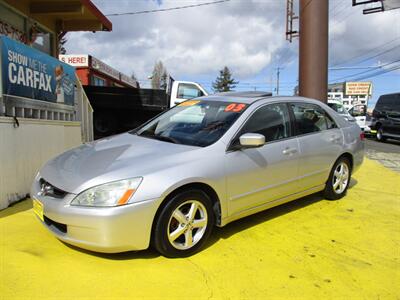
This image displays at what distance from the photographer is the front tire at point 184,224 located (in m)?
3.39

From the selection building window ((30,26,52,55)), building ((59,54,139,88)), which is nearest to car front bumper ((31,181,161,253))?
building window ((30,26,52,55))

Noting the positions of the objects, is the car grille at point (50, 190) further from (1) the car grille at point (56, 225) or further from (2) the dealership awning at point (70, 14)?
(2) the dealership awning at point (70, 14)

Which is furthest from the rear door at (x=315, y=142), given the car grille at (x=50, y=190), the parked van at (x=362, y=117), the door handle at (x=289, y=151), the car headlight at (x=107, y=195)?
the parked van at (x=362, y=117)

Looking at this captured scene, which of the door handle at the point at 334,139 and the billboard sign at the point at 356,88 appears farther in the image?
the billboard sign at the point at 356,88

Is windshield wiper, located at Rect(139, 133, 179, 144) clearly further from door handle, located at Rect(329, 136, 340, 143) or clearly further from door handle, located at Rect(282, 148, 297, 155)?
door handle, located at Rect(329, 136, 340, 143)

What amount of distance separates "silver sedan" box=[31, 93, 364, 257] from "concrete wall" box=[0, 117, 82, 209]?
1.20m

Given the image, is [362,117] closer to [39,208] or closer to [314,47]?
[314,47]

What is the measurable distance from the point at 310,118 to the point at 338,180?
110 centimetres

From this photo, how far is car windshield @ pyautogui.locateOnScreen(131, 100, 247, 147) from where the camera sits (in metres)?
4.14

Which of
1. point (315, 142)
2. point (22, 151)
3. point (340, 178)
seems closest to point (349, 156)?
point (340, 178)

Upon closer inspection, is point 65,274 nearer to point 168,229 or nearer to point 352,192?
point 168,229

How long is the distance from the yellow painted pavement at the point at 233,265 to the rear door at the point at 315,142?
0.62 m

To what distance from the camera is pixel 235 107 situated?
450cm

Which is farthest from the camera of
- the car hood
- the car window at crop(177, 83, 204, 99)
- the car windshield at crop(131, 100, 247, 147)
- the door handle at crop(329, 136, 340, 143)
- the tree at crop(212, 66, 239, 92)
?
the tree at crop(212, 66, 239, 92)
